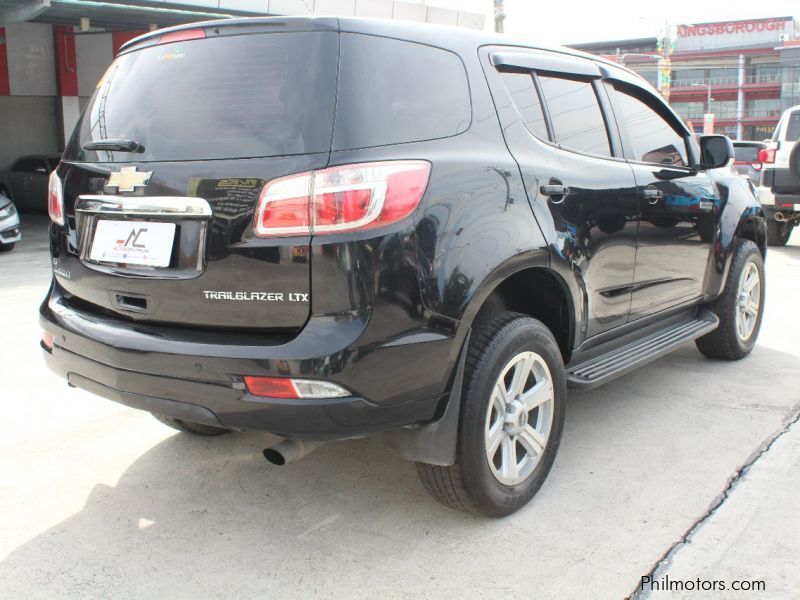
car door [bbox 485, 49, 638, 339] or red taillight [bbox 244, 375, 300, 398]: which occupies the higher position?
car door [bbox 485, 49, 638, 339]

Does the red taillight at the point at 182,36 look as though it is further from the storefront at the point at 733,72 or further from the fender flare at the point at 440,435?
the storefront at the point at 733,72

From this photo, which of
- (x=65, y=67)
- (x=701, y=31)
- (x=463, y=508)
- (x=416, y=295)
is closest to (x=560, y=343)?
(x=463, y=508)

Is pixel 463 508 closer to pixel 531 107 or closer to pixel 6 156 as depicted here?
pixel 531 107

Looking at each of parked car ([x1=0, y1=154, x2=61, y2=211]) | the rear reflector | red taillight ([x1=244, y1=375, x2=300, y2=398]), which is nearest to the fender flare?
the rear reflector

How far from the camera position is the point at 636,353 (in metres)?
3.73

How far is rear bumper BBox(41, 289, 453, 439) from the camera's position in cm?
231

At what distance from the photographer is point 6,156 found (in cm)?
2086

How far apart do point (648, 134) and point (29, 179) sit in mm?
16601

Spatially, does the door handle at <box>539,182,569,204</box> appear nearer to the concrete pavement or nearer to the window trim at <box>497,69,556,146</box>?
the window trim at <box>497,69,556,146</box>

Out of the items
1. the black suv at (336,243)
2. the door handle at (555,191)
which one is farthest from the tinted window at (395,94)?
the door handle at (555,191)

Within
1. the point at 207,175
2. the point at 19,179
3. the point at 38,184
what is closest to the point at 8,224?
the point at 38,184

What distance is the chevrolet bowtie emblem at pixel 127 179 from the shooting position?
2580 millimetres

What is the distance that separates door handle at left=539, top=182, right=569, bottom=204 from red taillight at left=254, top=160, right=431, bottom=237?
800 millimetres

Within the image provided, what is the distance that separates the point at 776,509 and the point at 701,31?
296 feet
